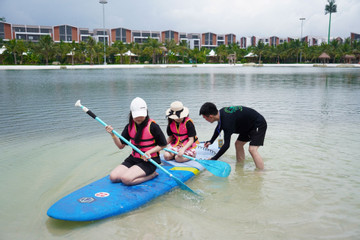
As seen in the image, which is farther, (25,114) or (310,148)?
(25,114)

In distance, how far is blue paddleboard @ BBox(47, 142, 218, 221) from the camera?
3822mm

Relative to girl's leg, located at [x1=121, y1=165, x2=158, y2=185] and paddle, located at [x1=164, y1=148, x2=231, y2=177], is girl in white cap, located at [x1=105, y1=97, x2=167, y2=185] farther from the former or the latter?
paddle, located at [x1=164, y1=148, x2=231, y2=177]


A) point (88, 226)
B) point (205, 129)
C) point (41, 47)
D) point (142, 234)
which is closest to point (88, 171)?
point (88, 226)

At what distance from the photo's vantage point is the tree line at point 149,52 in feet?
215

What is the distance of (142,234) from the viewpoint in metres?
3.80

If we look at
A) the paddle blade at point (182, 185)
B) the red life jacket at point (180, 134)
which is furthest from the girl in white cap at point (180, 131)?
the paddle blade at point (182, 185)

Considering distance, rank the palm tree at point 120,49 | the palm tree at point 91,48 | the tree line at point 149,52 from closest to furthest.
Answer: the tree line at point 149,52
the palm tree at point 91,48
the palm tree at point 120,49

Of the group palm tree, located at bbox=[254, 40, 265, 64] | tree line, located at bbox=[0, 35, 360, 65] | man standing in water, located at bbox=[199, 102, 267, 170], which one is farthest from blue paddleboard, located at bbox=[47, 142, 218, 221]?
palm tree, located at bbox=[254, 40, 265, 64]

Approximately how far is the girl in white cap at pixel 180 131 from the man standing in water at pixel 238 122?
536 mm

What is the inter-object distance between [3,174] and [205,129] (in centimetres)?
532

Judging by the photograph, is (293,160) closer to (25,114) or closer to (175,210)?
(175,210)

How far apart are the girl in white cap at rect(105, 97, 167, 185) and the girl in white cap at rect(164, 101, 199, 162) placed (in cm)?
90

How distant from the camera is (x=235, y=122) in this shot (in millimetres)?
5156

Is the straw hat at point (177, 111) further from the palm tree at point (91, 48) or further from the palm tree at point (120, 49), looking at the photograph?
the palm tree at point (120, 49)
